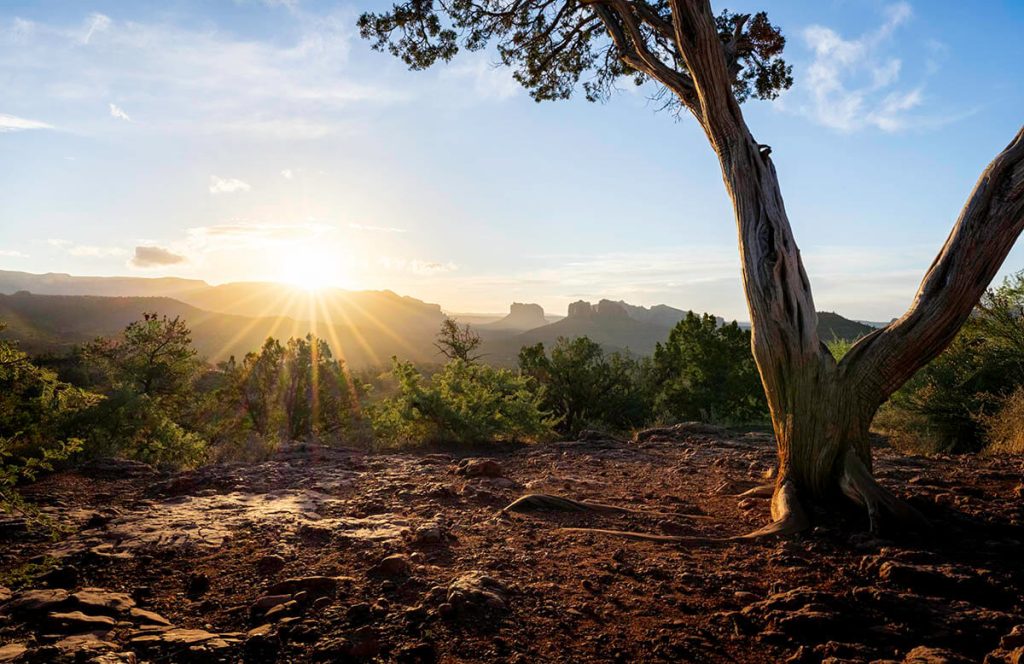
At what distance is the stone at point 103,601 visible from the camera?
2.74 m

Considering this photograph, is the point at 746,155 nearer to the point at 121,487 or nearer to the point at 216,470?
the point at 216,470

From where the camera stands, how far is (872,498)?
398 centimetres

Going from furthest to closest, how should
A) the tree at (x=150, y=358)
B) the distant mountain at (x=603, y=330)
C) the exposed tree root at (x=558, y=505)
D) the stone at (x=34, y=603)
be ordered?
the distant mountain at (x=603, y=330)
the tree at (x=150, y=358)
the exposed tree root at (x=558, y=505)
the stone at (x=34, y=603)

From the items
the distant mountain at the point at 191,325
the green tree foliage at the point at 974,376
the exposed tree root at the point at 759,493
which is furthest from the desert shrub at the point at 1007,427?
the distant mountain at the point at 191,325

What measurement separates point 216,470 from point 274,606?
13.5ft

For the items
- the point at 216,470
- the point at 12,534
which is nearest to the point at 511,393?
the point at 216,470

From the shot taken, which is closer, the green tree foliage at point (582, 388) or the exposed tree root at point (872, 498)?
the exposed tree root at point (872, 498)

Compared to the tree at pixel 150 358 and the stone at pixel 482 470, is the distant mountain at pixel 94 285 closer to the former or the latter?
the tree at pixel 150 358

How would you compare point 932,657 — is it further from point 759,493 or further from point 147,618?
point 147,618

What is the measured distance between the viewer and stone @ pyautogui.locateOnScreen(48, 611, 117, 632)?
8.29ft

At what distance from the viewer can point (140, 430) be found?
356 inches

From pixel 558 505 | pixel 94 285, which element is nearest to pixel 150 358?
pixel 558 505

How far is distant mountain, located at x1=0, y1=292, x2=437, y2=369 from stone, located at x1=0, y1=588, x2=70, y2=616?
164 ft

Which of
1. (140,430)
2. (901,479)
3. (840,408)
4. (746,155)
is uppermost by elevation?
(746,155)
